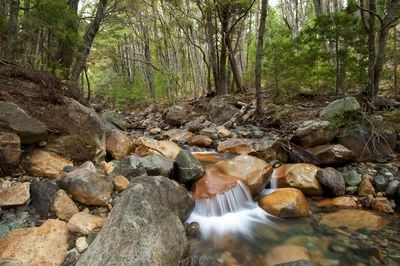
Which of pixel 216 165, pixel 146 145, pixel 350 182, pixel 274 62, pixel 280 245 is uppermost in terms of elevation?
pixel 274 62

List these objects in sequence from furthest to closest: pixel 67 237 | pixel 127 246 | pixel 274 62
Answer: pixel 274 62 → pixel 67 237 → pixel 127 246

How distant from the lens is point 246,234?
416 centimetres

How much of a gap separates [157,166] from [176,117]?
633cm

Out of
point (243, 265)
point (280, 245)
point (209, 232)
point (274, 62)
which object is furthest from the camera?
point (274, 62)

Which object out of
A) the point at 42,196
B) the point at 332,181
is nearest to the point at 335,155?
the point at 332,181

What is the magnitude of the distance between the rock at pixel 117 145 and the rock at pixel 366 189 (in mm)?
4230

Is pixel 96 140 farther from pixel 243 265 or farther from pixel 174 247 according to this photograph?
pixel 243 265

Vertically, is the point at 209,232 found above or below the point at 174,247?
below

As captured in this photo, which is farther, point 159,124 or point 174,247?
point 159,124

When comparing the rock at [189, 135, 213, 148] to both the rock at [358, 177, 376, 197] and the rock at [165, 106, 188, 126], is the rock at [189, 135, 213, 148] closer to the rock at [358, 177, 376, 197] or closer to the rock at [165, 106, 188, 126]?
the rock at [165, 106, 188, 126]

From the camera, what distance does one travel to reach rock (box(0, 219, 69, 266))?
8.46 ft

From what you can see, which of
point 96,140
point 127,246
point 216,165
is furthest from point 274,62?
point 127,246

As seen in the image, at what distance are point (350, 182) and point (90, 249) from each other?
14.3 ft

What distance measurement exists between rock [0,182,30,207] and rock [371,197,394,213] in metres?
4.87
